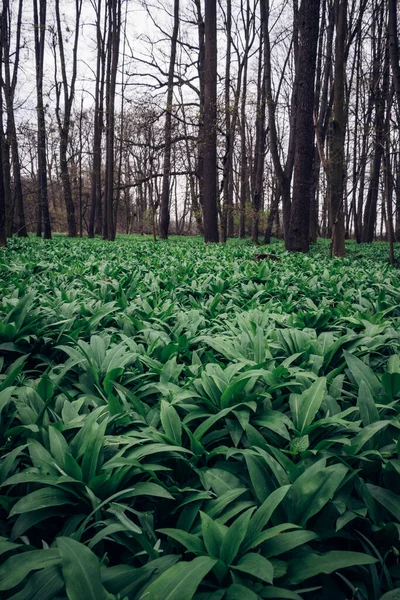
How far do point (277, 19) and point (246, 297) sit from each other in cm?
1722

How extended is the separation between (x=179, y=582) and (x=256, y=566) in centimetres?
20

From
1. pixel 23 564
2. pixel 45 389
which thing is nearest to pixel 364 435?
pixel 23 564

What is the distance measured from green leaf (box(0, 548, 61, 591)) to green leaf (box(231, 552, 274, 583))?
473 millimetres

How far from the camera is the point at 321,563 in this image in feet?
3.26

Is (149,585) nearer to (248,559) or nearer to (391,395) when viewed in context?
(248,559)

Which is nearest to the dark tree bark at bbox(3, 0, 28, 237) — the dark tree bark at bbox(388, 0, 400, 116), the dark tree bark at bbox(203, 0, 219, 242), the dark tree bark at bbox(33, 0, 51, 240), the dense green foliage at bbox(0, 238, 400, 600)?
the dark tree bark at bbox(33, 0, 51, 240)

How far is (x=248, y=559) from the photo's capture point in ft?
3.20

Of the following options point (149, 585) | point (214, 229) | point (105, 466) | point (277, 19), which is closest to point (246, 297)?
point (105, 466)

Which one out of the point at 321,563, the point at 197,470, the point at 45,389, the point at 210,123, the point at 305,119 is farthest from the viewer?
the point at 210,123

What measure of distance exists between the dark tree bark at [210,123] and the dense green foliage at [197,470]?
1059 cm

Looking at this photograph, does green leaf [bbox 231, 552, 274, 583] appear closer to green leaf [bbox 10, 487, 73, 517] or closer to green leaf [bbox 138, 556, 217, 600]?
green leaf [bbox 138, 556, 217, 600]

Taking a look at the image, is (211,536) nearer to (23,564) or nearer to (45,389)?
(23,564)

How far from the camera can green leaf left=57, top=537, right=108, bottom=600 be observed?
0.87 metres

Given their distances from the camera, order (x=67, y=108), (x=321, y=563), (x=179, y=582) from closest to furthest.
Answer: (x=179, y=582), (x=321, y=563), (x=67, y=108)
